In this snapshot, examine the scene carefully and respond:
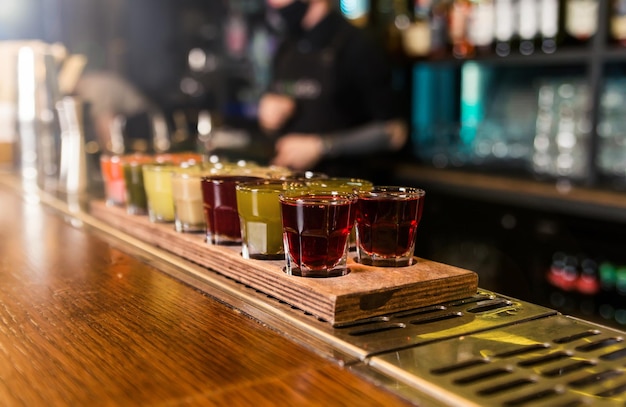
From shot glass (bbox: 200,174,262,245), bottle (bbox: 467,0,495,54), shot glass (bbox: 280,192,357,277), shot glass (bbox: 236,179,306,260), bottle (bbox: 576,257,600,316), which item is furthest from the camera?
bottle (bbox: 467,0,495,54)

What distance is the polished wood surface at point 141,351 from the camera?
715 millimetres

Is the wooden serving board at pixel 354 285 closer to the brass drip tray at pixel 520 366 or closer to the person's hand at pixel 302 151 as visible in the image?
the brass drip tray at pixel 520 366

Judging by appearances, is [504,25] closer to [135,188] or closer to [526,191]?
[526,191]

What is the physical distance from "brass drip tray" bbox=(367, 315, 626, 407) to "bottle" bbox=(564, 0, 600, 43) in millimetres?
2319

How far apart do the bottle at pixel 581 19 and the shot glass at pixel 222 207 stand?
2185 mm

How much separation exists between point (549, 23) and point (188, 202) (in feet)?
7.41

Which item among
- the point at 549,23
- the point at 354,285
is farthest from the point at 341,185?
the point at 549,23

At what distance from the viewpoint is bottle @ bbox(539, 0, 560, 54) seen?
3045mm

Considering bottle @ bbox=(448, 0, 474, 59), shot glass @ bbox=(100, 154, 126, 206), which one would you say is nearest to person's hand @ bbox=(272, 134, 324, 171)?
bottle @ bbox=(448, 0, 474, 59)

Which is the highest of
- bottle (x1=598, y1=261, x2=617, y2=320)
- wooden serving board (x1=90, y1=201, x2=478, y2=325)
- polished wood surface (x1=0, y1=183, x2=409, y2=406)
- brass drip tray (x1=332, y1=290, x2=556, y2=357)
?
wooden serving board (x1=90, y1=201, x2=478, y2=325)

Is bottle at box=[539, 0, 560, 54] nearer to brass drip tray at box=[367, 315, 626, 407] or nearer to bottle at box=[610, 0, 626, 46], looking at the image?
bottle at box=[610, 0, 626, 46]

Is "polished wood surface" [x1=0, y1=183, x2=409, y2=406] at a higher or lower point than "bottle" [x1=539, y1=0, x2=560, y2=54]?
lower

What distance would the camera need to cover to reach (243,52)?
508 centimetres

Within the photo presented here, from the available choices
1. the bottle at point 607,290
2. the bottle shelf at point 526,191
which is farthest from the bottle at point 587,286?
the bottle shelf at point 526,191
